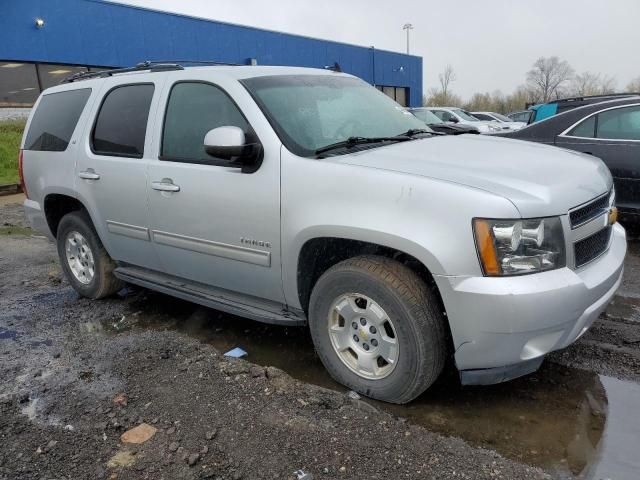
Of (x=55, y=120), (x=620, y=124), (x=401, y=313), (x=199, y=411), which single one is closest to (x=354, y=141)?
(x=401, y=313)

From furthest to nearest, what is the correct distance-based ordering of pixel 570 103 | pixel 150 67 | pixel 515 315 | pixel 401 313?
pixel 570 103 < pixel 150 67 < pixel 401 313 < pixel 515 315

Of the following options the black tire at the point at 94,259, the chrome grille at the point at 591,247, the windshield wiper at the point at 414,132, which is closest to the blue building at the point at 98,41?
the black tire at the point at 94,259

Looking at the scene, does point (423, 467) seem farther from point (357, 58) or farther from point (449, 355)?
point (357, 58)

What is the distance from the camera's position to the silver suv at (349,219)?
8.21ft

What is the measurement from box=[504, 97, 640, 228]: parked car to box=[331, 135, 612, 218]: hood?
101 inches

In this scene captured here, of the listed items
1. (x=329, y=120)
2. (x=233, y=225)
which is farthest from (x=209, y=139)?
(x=329, y=120)

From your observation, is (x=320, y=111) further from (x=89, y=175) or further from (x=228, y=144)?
(x=89, y=175)

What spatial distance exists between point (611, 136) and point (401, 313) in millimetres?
4424

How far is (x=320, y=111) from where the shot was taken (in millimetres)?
3492

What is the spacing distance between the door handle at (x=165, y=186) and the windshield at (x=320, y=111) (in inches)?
32.9

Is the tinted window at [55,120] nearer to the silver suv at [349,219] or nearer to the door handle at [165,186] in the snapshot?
the silver suv at [349,219]

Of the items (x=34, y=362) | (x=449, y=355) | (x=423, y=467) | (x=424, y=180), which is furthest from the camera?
(x=34, y=362)

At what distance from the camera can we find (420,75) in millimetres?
39688

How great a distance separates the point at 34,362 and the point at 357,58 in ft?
104
